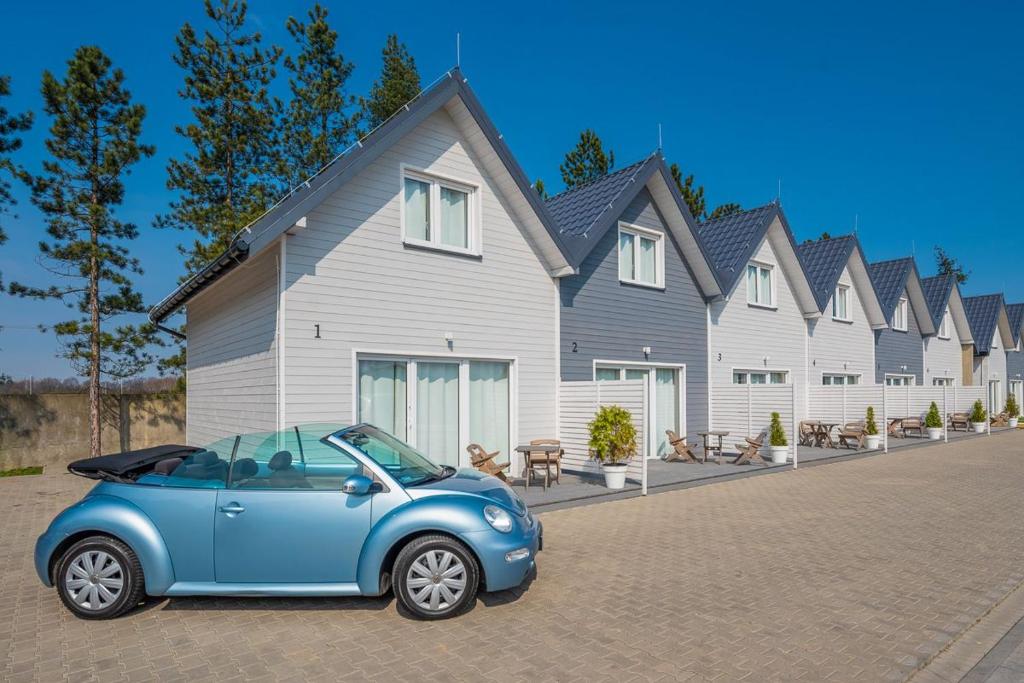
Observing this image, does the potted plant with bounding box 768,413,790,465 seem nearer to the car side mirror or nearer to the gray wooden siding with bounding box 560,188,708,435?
the gray wooden siding with bounding box 560,188,708,435

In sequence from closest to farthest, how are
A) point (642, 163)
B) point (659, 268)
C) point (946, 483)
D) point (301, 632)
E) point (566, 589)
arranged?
point (301, 632)
point (566, 589)
point (946, 483)
point (642, 163)
point (659, 268)

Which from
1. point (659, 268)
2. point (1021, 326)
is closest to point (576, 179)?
point (659, 268)

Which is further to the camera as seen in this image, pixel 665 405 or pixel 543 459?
pixel 665 405

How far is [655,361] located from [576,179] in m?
19.1

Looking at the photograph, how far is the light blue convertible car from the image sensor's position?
4.84 meters

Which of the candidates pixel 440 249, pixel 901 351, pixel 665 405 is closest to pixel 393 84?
pixel 665 405

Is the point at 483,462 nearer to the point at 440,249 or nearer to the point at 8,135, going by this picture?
the point at 440,249

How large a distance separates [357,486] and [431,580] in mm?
916

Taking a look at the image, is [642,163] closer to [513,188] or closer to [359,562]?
[513,188]

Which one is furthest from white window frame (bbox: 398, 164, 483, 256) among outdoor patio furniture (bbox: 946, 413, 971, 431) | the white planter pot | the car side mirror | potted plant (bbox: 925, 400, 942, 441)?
outdoor patio furniture (bbox: 946, 413, 971, 431)

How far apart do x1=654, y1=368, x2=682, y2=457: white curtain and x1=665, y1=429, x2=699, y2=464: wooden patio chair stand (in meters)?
0.16

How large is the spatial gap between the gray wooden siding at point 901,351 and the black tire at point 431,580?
2280 cm

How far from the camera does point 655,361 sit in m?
14.5

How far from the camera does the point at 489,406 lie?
11266mm
